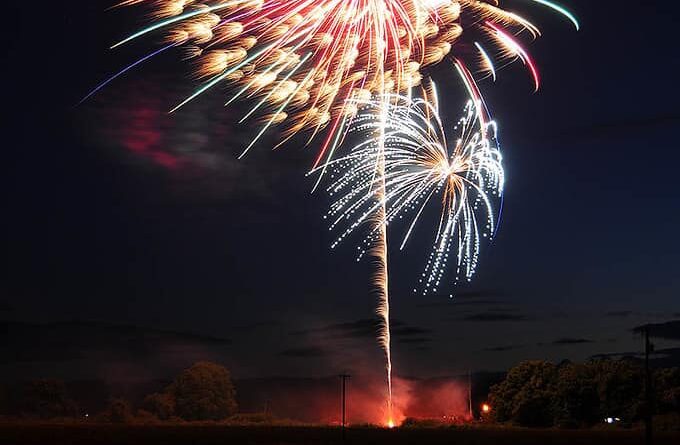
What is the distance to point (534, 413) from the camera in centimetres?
7731

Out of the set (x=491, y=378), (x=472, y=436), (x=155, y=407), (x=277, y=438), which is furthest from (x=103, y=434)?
(x=491, y=378)

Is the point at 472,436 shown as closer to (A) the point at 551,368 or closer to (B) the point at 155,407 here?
(A) the point at 551,368

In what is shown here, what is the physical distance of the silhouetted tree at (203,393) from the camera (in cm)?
8875

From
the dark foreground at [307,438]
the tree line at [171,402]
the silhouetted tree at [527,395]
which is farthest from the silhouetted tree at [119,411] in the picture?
the silhouetted tree at [527,395]

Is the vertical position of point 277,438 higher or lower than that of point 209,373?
lower

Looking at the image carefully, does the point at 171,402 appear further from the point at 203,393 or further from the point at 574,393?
the point at 574,393

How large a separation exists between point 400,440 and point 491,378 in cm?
7629

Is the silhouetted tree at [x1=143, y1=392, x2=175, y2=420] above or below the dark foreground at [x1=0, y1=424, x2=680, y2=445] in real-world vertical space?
above

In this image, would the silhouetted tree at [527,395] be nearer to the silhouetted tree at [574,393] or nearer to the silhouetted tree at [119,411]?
the silhouetted tree at [574,393]

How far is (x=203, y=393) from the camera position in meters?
89.1

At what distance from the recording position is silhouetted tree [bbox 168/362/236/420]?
88750 millimetres

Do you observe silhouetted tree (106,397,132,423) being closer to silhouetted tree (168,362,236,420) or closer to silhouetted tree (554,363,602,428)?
silhouetted tree (168,362,236,420)

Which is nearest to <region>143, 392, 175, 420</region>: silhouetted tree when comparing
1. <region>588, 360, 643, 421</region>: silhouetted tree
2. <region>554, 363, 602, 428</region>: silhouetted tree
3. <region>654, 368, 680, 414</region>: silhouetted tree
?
<region>554, 363, 602, 428</region>: silhouetted tree

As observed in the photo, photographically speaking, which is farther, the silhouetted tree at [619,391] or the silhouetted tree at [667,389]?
the silhouetted tree at [619,391]
